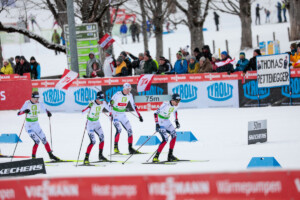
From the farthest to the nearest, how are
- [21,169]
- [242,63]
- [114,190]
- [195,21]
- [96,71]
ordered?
[195,21] < [96,71] < [242,63] < [21,169] < [114,190]

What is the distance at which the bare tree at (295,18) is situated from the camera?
118 feet

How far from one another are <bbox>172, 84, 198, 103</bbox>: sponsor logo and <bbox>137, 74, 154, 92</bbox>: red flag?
116cm

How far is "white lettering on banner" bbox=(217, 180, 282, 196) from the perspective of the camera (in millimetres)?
7449

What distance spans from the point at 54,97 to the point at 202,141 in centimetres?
962

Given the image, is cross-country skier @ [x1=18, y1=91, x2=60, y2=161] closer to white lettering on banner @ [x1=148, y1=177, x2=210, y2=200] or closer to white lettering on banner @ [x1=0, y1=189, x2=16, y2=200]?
white lettering on banner @ [x1=0, y1=189, x2=16, y2=200]

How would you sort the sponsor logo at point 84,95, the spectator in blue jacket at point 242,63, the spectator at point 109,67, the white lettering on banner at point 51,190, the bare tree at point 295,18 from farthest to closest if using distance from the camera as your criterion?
the bare tree at point 295,18 → the spectator at point 109,67 → the sponsor logo at point 84,95 → the spectator in blue jacket at point 242,63 → the white lettering on banner at point 51,190

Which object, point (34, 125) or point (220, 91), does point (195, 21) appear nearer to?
point (220, 91)

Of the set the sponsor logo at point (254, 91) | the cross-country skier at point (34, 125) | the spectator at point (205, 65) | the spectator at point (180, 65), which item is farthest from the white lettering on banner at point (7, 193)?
the spectator at point (180, 65)

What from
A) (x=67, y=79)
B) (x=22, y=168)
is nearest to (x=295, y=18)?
(x=67, y=79)

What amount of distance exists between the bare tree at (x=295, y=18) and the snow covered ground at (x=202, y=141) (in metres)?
15.1

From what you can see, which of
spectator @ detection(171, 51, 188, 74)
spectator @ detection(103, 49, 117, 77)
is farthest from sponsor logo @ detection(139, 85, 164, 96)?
spectator @ detection(103, 49, 117, 77)

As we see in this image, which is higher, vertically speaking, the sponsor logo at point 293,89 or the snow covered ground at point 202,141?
the sponsor logo at point 293,89

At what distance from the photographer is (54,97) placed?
84.7 feet

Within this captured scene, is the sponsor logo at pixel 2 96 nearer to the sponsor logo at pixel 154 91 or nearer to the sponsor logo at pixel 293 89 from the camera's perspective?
the sponsor logo at pixel 154 91
